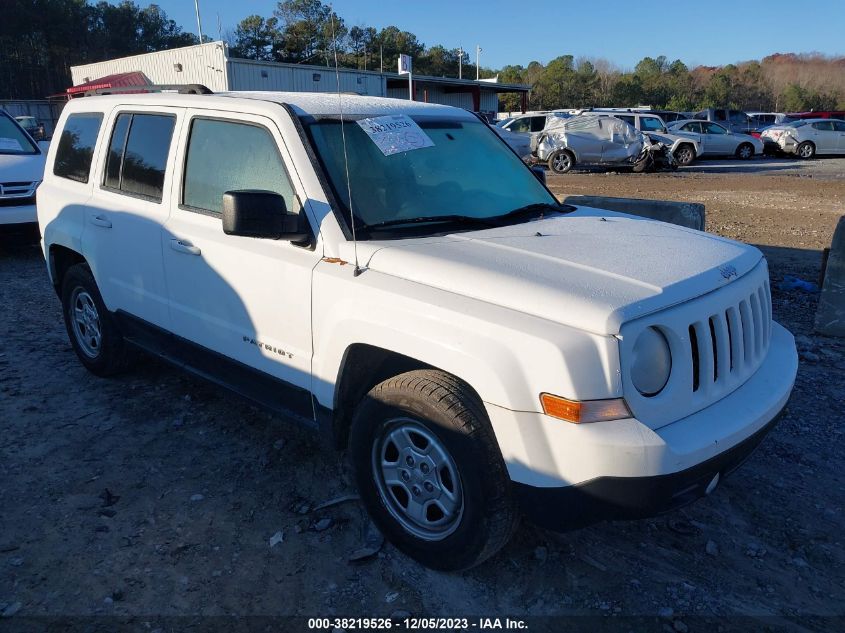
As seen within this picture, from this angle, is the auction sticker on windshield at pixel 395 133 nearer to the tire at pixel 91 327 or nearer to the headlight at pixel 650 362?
the headlight at pixel 650 362

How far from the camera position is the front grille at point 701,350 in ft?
7.95

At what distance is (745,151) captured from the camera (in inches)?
1067

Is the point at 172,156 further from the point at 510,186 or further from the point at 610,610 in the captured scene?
the point at 610,610

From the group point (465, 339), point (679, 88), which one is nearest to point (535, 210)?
point (465, 339)

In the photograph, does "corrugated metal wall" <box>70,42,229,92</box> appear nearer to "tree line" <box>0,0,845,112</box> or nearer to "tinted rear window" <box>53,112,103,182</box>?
"tree line" <box>0,0,845,112</box>

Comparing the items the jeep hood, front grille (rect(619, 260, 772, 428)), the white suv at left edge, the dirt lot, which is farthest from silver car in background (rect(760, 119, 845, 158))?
front grille (rect(619, 260, 772, 428))

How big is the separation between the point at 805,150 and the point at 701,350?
97.7 feet

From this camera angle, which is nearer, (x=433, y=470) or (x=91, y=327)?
(x=433, y=470)

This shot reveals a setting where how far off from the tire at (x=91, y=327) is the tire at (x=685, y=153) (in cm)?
2264

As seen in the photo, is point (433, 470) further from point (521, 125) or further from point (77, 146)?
point (521, 125)

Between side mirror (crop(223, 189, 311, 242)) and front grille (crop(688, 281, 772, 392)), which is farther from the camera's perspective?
side mirror (crop(223, 189, 311, 242))

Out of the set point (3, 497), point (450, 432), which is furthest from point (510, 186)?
point (3, 497)

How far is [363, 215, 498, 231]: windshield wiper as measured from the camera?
3230 mm

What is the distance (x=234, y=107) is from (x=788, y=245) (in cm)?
840
